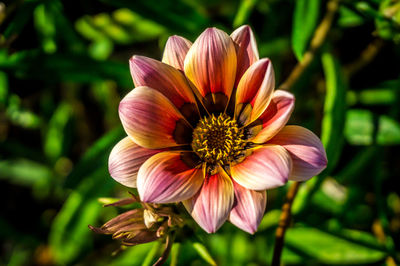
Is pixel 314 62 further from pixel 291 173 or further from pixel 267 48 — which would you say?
pixel 291 173

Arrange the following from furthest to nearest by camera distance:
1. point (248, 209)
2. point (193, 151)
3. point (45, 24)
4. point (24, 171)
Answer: point (24, 171) < point (45, 24) < point (193, 151) < point (248, 209)

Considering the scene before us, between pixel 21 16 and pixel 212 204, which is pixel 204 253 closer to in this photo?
pixel 212 204

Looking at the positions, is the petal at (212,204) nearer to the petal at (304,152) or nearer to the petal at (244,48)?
the petal at (304,152)

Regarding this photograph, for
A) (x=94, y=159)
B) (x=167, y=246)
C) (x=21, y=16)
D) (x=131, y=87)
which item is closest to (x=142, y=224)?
(x=167, y=246)

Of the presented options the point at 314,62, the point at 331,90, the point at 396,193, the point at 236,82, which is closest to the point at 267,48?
the point at 314,62

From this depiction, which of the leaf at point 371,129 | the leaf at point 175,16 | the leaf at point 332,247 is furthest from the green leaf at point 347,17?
the leaf at point 332,247

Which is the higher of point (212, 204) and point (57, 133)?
point (212, 204)
